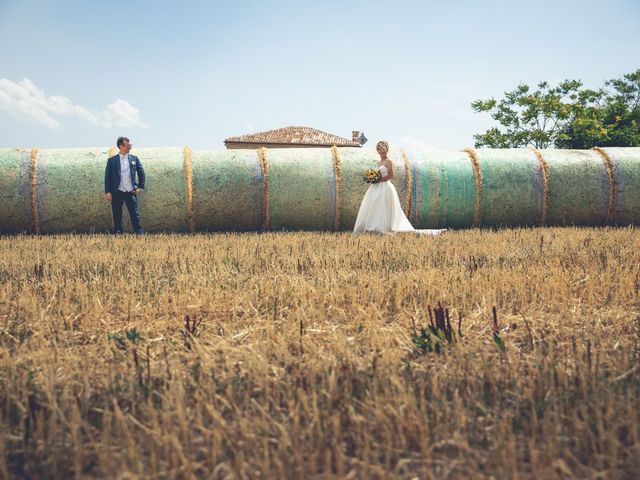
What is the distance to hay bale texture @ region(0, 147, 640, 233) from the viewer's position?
9664 mm

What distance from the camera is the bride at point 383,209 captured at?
32.1 ft

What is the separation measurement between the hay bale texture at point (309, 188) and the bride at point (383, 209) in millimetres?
504

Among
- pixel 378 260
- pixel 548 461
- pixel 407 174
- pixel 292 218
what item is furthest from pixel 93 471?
pixel 407 174

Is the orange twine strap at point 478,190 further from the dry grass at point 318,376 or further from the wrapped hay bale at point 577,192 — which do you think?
the dry grass at point 318,376

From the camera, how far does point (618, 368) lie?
7.34ft

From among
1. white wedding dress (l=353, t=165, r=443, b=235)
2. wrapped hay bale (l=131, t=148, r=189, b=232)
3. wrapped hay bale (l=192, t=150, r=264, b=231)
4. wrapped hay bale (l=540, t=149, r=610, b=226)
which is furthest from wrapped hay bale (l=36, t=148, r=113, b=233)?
wrapped hay bale (l=540, t=149, r=610, b=226)

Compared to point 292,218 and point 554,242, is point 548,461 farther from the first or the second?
point 292,218

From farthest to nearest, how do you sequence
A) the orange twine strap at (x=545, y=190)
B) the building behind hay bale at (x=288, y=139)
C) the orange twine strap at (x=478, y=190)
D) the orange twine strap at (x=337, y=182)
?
the building behind hay bale at (x=288, y=139), the orange twine strap at (x=545, y=190), the orange twine strap at (x=478, y=190), the orange twine strap at (x=337, y=182)

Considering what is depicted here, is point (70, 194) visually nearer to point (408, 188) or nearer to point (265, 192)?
point (265, 192)

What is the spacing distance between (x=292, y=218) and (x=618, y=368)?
8308mm

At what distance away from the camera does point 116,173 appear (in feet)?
31.0

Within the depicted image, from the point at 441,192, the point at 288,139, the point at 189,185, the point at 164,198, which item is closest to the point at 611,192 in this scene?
the point at 441,192

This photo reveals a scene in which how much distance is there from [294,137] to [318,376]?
4142 centimetres

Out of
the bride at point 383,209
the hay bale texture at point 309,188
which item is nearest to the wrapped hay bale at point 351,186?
the hay bale texture at point 309,188
